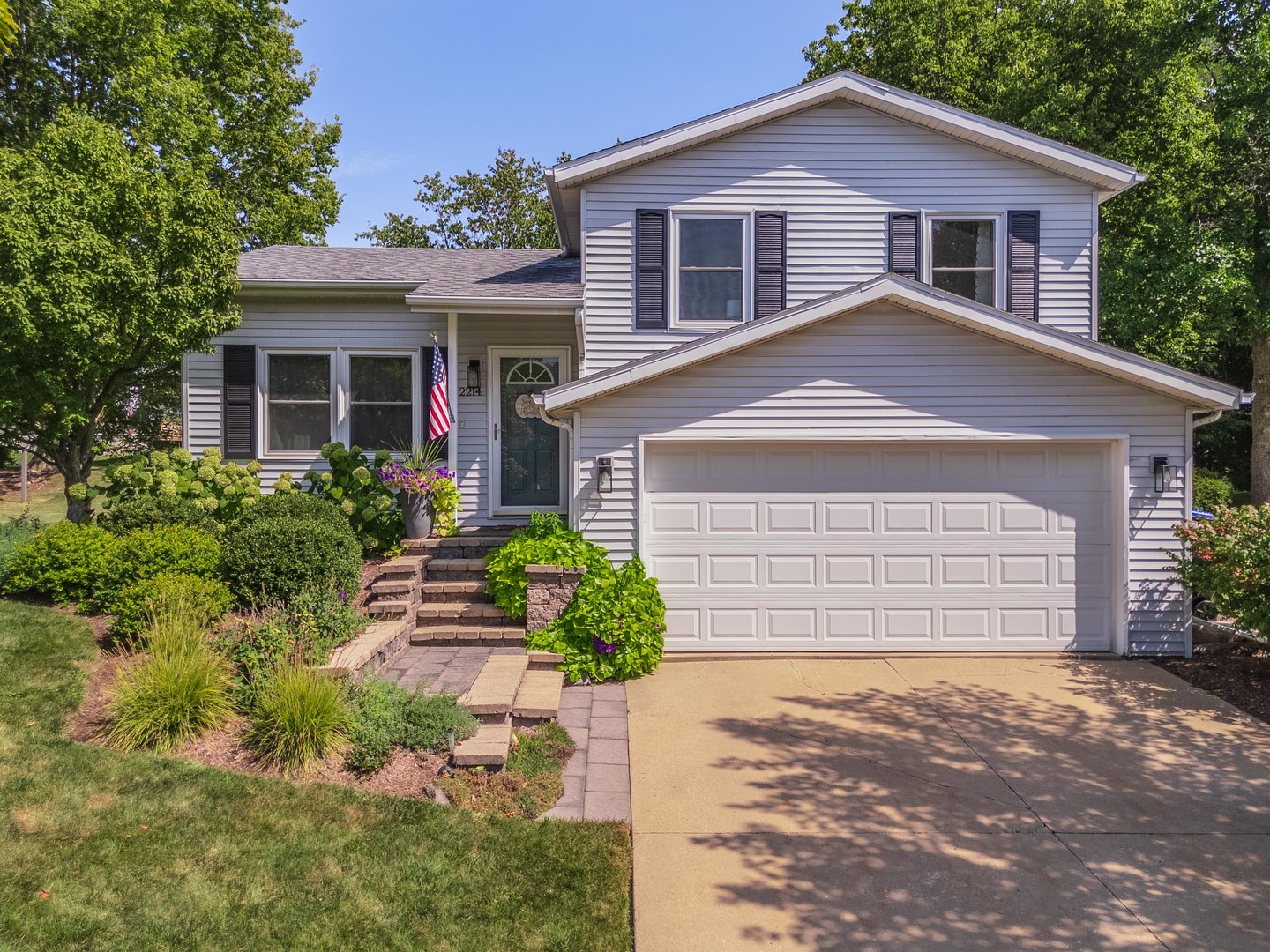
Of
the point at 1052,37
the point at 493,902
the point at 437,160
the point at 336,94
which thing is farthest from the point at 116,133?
the point at 1052,37

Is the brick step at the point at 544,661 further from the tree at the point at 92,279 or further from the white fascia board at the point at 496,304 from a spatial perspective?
the tree at the point at 92,279

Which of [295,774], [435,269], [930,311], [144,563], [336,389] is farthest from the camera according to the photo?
[435,269]

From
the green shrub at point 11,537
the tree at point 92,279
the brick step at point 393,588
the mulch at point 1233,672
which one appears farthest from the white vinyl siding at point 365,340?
the mulch at point 1233,672

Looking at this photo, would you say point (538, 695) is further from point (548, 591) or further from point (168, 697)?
point (168, 697)

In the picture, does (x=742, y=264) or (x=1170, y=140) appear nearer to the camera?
(x=742, y=264)

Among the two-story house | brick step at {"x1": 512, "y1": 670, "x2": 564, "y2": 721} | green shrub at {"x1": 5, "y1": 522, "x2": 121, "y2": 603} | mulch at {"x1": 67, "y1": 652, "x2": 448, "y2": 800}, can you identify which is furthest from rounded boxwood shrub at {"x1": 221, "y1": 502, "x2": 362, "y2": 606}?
the two-story house

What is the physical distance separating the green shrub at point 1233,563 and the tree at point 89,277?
452 inches

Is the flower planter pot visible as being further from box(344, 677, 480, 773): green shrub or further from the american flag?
box(344, 677, 480, 773): green shrub

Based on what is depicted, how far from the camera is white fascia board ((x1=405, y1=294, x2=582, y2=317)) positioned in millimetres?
8992

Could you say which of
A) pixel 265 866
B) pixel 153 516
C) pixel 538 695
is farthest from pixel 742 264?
pixel 265 866

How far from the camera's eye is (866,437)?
7.56m

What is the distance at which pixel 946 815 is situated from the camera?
439cm

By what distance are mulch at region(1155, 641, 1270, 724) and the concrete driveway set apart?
0.86ft

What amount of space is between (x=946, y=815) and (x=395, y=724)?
362cm
